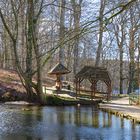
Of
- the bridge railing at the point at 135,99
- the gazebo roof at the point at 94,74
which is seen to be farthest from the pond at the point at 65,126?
the gazebo roof at the point at 94,74

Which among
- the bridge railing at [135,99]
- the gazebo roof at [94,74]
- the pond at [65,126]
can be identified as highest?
the gazebo roof at [94,74]

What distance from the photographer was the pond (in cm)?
1670

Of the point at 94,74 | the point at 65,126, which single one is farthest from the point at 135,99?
the point at 65,126

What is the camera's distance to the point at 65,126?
20188 mm

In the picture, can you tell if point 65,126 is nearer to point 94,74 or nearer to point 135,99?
point 135,99

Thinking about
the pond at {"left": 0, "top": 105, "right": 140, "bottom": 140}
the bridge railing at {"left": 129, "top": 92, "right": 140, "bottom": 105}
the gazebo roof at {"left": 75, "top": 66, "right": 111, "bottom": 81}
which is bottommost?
the pond at {"left": 0, "top": 105, "right": 140, "bottom": 140}

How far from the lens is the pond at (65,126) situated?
658 inches

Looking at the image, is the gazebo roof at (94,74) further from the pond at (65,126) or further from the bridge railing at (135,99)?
the pond at (65,126)

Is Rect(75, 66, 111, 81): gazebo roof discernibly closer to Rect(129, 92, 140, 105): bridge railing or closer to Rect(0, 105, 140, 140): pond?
Rect(129, 92, 140, 105): bridge railing

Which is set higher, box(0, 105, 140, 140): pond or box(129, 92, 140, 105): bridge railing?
box(129, 92, 140, 105): bridge railing

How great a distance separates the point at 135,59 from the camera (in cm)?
5125

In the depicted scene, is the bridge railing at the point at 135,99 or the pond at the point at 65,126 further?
the bridge railing at the point at 135,99

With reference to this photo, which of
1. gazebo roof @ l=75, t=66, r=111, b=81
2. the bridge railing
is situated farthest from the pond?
gazebo roof @ l=75, t=66, r=111, b=81

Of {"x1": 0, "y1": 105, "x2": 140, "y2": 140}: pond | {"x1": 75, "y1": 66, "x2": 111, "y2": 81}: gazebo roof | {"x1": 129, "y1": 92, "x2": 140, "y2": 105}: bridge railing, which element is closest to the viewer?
{"x1": 0, "y1": 105, "x2": 140, "y2": 140}: pond
